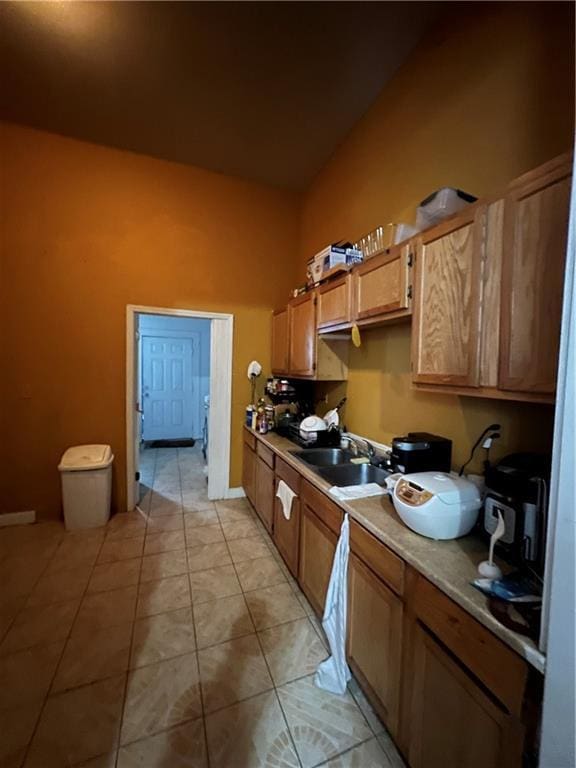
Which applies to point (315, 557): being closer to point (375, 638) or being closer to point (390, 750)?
point (375, 638)

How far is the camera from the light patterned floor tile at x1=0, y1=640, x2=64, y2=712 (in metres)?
1.36

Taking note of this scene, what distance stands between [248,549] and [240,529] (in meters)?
0.32

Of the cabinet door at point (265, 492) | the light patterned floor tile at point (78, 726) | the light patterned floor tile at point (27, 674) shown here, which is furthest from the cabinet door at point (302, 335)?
the light patterned floor tile at point (27, 674)

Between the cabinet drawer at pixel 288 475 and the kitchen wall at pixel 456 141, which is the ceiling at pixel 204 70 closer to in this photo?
Result: the kitchen wall at pixel 456 141

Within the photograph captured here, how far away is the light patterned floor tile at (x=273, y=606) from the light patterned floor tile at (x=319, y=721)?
1.25 ft

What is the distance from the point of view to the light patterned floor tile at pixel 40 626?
163 cm

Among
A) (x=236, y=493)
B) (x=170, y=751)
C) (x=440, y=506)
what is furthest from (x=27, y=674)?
(x=236, y=493)

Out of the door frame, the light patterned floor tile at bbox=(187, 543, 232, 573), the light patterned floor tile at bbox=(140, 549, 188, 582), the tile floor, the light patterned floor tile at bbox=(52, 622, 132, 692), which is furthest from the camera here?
the door frame

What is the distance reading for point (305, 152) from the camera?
9.32ft

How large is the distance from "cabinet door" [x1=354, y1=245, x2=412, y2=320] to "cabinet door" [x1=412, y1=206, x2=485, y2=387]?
96 millimetres

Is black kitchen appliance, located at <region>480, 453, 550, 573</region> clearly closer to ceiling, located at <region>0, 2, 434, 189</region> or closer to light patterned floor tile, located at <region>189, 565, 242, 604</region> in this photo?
light patterned floor tile, located at <region>189, 565, 242, 604</region>

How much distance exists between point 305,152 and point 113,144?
172cm

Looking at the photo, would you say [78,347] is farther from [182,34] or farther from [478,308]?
[478,308]

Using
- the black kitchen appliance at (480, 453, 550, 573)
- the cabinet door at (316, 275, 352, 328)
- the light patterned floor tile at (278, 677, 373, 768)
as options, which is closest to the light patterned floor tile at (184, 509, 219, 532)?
the light patterned floor tile at (278, 677, 373, 768)
